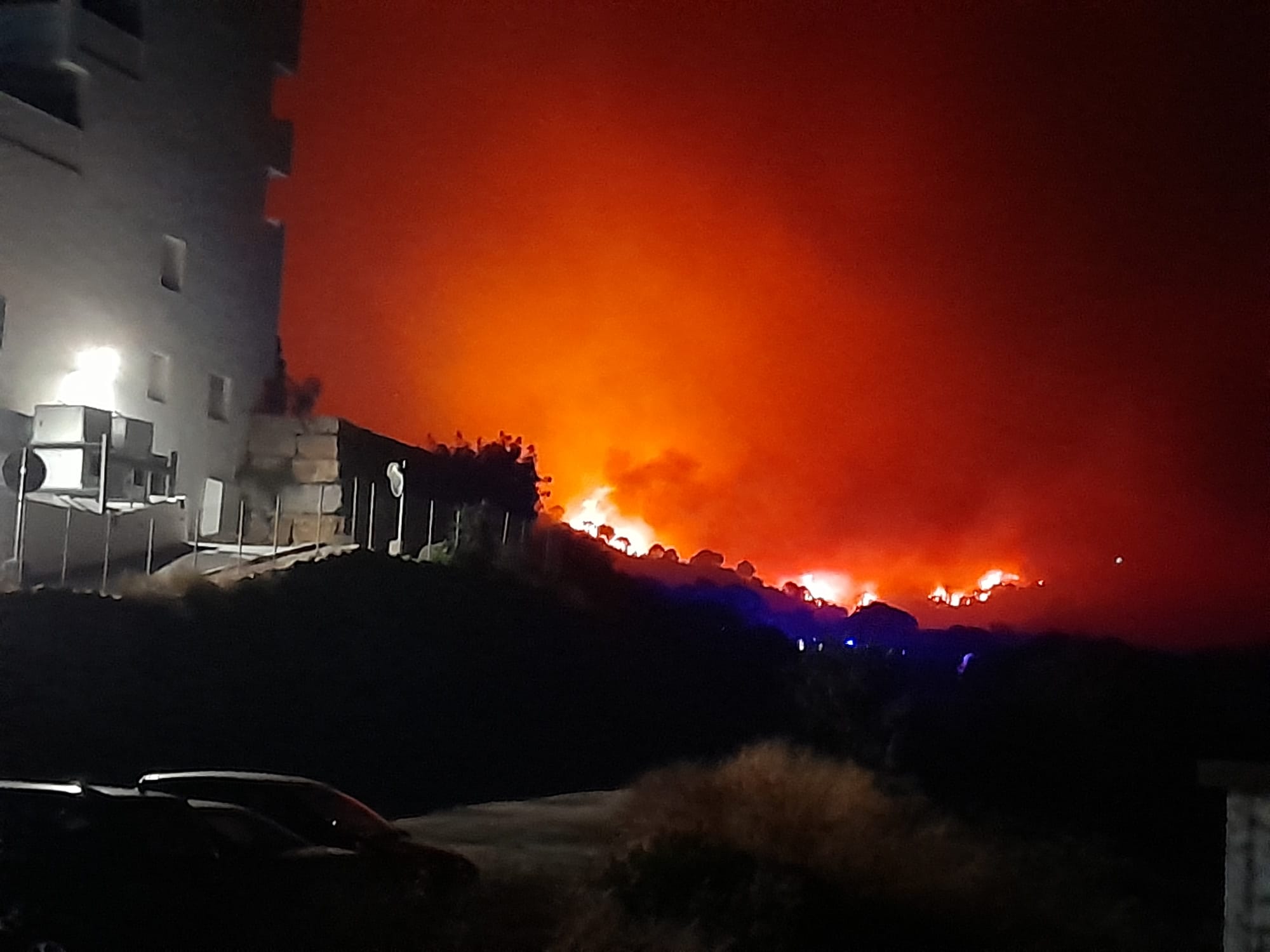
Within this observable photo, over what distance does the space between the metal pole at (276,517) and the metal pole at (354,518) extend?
14.7 inches

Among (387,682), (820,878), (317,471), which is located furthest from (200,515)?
(820,878)

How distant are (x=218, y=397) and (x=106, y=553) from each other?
159 centimetres

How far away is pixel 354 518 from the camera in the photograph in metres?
7.64

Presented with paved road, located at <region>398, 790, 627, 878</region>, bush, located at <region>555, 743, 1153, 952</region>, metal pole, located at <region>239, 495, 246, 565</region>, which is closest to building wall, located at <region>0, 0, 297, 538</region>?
metal pole, located at <region>239, 495, 246, 565</region>

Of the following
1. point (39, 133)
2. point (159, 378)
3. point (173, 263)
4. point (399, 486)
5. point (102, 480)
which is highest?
point (39, 133)

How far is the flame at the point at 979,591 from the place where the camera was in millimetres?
8094

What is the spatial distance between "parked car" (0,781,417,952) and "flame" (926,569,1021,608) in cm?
377

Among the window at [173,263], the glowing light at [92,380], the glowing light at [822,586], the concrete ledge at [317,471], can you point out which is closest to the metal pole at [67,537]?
the glowing light at [92,380]

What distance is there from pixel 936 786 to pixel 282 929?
9.91 ft

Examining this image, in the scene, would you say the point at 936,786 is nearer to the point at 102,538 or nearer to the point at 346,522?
the point at 346,522

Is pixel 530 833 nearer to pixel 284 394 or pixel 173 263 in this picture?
pixel 284 394

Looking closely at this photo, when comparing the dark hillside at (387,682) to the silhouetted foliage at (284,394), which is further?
the silhouetted foliage at (284,394)

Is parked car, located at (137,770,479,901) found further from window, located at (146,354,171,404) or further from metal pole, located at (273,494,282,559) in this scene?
window, located at (146,354,171,404)

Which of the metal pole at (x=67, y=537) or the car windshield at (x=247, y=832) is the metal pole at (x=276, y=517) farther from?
the car windshield at (x=247, y=832)
